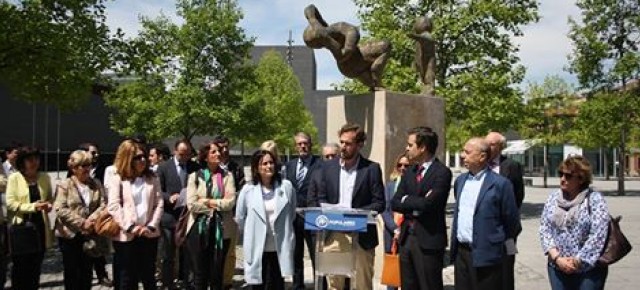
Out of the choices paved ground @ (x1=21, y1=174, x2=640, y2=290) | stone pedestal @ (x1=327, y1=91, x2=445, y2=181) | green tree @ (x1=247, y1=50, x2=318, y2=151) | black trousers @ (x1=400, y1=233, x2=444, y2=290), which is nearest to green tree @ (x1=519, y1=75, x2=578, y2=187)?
green tree @ (x1=247, y1=50, x2=318, y2=151)

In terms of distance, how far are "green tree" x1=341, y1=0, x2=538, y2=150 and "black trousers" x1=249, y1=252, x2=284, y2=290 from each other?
15.2 metres

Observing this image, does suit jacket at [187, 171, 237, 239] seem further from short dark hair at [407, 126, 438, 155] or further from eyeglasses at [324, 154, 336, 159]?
short dark hair at [407, 126, 438, 155]

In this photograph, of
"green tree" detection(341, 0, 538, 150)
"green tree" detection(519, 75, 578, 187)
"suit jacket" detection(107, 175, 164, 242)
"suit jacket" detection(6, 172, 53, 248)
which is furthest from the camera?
"green tree" detection(519, 75, 578, 187)

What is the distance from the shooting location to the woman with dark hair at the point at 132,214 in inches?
247

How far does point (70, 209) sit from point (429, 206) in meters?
3.62

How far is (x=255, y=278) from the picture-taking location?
6184 mm

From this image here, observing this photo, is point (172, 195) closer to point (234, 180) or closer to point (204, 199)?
point (234, 180)

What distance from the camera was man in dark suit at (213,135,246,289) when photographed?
7355 mm

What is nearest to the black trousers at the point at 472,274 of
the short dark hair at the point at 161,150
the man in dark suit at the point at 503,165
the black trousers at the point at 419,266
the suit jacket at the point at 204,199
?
the black trousers at the point at 419,266

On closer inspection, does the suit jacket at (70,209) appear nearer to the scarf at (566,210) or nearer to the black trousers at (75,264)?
the black trousers at (75,264)

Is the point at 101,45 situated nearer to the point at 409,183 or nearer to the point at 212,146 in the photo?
the point at 212,146

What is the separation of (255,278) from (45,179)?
2.75 m

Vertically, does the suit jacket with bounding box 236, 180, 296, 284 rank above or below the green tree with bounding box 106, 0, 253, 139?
below

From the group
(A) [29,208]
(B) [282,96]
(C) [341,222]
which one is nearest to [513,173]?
(C) [341,222]
